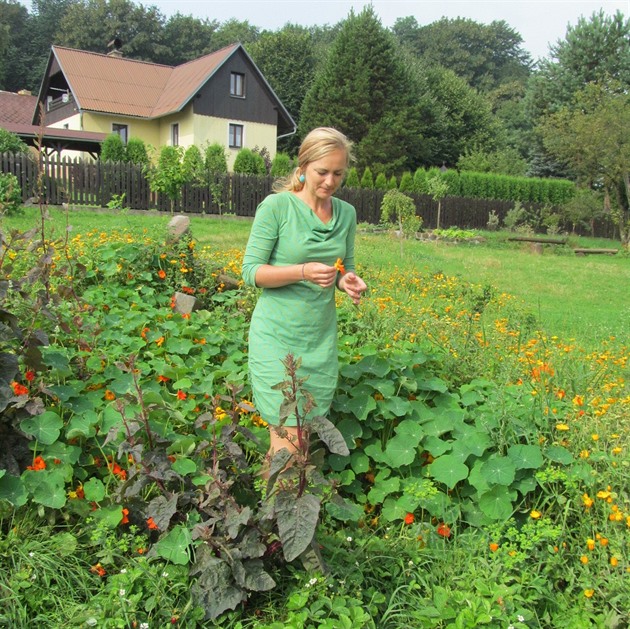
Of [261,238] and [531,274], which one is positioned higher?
[261,238]

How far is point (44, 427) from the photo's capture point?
264 centimetres

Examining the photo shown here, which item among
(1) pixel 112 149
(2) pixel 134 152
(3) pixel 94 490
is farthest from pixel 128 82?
(3) pixel 94 490

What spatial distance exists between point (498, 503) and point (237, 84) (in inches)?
1216

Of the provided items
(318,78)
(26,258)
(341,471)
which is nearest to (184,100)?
(318,78)

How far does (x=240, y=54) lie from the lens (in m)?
30.0

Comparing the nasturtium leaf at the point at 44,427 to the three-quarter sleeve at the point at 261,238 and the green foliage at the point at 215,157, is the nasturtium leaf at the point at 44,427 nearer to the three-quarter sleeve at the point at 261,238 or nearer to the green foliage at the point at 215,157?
the three-quarter sleeve at the point at 261,238

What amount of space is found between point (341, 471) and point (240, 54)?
30.2m

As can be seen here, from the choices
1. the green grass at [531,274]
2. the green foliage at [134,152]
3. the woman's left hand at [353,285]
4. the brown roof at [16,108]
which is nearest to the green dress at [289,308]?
the woman's left hand at [353,285]

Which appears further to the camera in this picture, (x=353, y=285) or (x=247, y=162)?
(x=247, y=162)

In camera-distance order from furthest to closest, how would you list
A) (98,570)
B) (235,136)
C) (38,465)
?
(235,136) → (38,465) → (98,570)

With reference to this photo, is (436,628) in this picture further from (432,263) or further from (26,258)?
(432,263)

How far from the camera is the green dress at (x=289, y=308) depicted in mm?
2635

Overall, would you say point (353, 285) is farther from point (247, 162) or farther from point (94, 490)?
point (247, 162)

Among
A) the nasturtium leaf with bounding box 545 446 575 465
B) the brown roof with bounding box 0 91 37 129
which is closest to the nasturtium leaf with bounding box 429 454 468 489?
the nasturtium leaf with bounding box 545 446 575 465
